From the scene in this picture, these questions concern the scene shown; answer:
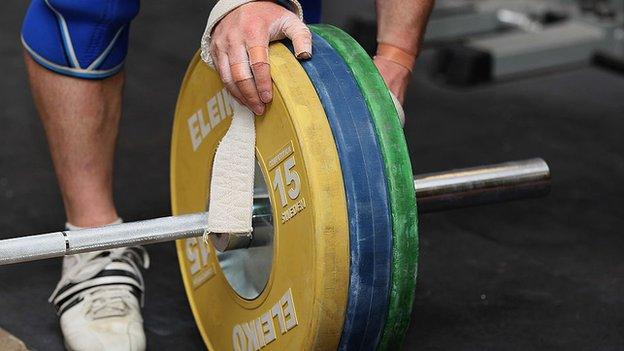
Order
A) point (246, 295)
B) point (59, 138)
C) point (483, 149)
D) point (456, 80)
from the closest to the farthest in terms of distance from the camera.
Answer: point (246, 295), point (59, 138), point (483, 149), point (456, 80)

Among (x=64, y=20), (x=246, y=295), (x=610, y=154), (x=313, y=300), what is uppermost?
(x=64, y=20)

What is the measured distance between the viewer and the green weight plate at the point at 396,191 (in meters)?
1.07

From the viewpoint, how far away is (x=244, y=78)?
1.12m

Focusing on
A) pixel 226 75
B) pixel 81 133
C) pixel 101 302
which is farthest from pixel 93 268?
pixel 226 75

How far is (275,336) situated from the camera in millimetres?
1159

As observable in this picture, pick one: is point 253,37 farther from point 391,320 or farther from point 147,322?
point 147,322

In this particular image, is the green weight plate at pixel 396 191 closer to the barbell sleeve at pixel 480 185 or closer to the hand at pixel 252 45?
the hand at pixel 252 45

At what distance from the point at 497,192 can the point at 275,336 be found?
0.36 metres

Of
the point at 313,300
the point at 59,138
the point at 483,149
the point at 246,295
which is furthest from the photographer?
the point at 483,149

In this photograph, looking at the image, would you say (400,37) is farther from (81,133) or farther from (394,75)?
(81,133)

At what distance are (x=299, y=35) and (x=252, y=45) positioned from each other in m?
0.05

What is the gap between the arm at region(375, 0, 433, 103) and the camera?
1354 mm

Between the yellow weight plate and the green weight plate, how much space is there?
5cm

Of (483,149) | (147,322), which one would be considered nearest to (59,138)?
(147,322)
